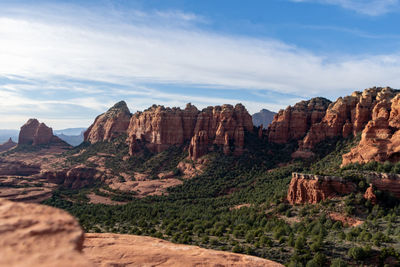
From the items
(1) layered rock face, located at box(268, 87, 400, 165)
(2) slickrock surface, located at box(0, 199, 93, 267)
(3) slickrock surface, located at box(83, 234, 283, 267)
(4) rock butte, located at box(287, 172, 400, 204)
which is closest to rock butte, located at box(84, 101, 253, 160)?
(1) layered rock face, located at box(268, 87, 400, 165)

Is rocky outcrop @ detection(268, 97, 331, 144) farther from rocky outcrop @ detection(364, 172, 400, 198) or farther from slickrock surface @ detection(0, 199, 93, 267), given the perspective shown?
slickrock surface @ detection(0, 199, 93, 267)

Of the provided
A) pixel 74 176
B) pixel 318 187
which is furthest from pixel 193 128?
pixel 318 187

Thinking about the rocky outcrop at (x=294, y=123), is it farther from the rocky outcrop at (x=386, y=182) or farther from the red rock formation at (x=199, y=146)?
the rocky outcrop at (x=386, y=182)

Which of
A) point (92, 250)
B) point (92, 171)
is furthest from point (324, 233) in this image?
point (92, 171)

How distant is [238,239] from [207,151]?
63.9 m

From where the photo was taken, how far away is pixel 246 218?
163 feet

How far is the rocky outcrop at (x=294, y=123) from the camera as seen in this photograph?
10325cm

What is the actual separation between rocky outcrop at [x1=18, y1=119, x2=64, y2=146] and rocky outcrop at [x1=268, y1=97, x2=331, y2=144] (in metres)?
137

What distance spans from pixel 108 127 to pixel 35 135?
52.0 meters

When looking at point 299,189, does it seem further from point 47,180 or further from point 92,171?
point 47,180

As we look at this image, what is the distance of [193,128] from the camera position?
4646 inches

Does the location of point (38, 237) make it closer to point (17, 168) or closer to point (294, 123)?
point (294, 123)

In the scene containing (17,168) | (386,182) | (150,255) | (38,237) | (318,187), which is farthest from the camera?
(17,168)

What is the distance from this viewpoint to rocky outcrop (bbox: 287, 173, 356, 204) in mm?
45531
